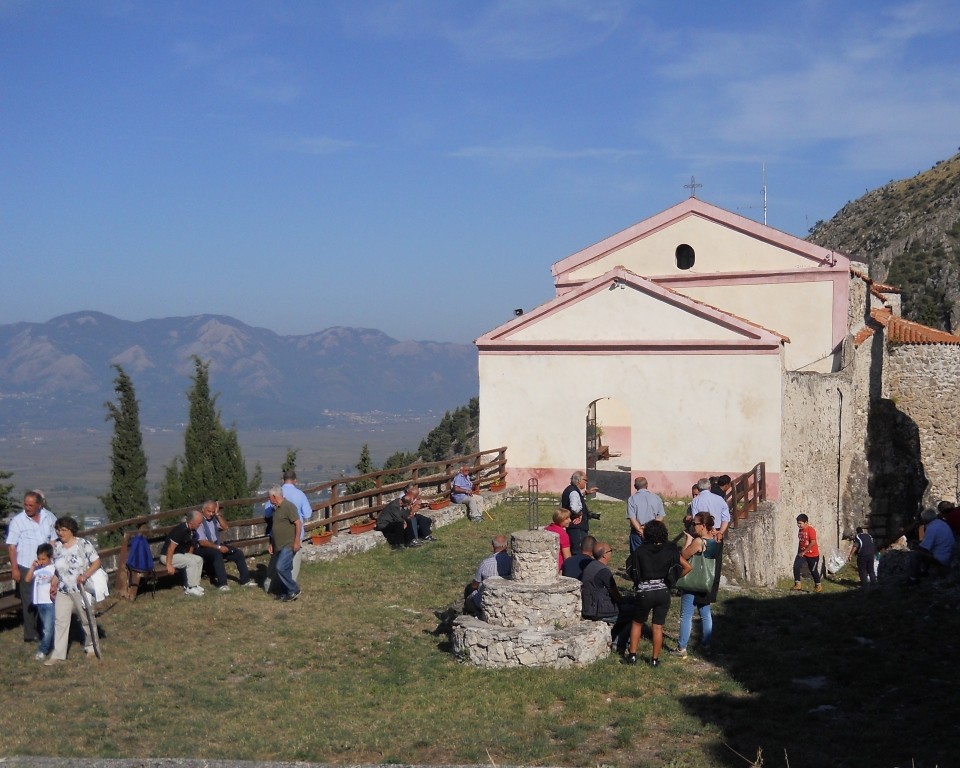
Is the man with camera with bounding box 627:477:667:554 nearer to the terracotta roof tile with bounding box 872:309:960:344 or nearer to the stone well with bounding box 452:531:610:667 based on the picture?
the stone well with bounding box 452:531:610:667

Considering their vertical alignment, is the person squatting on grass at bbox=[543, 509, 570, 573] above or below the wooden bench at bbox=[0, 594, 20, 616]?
above

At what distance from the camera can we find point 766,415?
22.1m

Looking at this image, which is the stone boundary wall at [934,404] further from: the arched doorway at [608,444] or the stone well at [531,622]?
the stone well at [531,622]

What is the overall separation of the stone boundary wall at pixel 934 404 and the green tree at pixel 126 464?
2760 centimetres

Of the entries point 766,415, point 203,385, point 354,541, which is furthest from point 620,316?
point 203,385

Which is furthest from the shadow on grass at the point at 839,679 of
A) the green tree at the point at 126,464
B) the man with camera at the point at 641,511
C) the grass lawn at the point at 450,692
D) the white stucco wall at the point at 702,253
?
the green tree at the point at 126,464

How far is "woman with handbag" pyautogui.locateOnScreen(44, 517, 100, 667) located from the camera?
11.1 metres

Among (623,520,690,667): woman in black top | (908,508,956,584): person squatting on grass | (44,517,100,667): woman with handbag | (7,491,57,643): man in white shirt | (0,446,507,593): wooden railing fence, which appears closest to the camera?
(623,520,690,667): woman in black top

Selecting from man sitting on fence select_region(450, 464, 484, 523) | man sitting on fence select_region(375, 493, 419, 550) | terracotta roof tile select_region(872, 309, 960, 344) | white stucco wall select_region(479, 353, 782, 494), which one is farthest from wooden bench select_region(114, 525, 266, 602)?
terracotta roof tile select_region(872, 309, 960, 344)

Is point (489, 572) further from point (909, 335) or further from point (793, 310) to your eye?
point (909, 335)

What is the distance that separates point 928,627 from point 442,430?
68486 millimetres

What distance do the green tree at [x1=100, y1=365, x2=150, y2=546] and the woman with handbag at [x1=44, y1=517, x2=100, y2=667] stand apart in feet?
95.9

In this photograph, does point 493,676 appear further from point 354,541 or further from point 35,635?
point 354,541

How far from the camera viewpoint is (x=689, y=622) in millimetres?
11297
